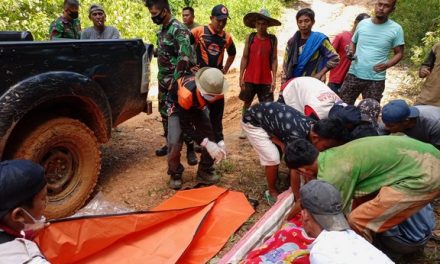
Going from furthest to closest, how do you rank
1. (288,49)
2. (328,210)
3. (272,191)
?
(288,49)
(272,191)
(328,210)

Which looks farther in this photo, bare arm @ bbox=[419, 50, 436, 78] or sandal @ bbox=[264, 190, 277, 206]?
bare arm @ bbox=[419, 50, 436, 78]

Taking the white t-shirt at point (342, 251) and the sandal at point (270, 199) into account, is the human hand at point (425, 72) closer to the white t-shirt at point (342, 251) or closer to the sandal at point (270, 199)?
the sandal at point (270, 199)

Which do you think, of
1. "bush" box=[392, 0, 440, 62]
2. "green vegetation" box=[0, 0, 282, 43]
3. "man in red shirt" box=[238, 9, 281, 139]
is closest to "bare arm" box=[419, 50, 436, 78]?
"man in red shirt" box=[238, 9, 281, 139]

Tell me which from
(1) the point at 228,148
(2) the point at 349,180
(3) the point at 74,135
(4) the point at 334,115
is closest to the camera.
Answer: (2) the point at 349,180

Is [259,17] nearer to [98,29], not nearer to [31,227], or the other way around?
[98,29]

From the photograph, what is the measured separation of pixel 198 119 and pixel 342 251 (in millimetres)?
2228

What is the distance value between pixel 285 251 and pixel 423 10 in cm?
888

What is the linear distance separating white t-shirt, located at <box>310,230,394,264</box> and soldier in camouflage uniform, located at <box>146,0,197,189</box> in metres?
2.24

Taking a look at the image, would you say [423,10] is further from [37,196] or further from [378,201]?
[37,196]

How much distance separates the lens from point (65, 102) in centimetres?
324

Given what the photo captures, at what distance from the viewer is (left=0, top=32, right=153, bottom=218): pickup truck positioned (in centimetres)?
279

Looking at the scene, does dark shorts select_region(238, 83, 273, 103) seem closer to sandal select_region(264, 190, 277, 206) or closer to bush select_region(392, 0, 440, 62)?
sandal select_region(264, 190, 277, 206)

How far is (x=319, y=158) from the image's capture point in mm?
2502

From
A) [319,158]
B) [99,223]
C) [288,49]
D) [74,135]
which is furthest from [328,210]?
[288,49]
